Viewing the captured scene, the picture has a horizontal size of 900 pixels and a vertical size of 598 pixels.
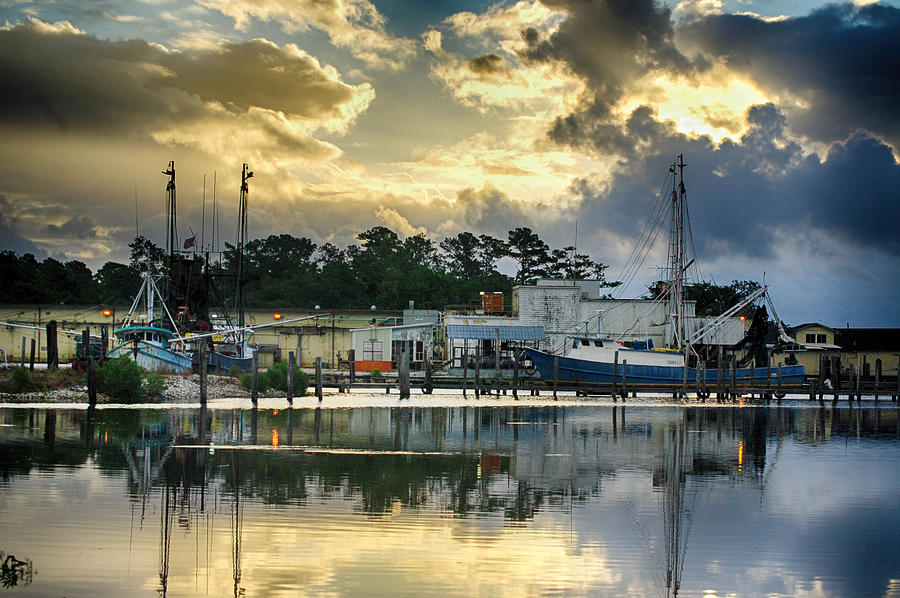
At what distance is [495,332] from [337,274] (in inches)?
1519

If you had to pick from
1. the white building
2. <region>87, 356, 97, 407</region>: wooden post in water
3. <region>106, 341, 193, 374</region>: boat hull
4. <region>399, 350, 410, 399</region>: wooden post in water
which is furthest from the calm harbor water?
the white building

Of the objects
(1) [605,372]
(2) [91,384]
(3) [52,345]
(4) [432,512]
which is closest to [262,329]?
(3) [52,345]

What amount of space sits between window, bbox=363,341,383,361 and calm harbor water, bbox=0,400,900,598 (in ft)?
121

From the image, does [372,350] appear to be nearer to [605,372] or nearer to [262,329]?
[262,329]

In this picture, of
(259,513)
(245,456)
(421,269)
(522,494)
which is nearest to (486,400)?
(245,456)

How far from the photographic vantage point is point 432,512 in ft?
63.7

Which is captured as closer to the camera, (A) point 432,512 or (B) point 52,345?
(A) point 432,512

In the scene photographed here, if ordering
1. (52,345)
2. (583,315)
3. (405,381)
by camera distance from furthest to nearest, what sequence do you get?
(583,315) → (405,381) → (52,345)

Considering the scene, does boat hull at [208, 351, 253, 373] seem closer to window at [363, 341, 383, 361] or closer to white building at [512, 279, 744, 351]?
window at [363, 341, 383, 361]

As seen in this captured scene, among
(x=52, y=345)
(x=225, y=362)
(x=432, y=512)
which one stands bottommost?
(x=432, y=512)

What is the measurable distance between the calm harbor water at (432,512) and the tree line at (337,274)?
63663mm

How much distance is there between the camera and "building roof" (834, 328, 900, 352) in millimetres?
81988

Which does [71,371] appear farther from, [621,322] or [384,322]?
[621,322]

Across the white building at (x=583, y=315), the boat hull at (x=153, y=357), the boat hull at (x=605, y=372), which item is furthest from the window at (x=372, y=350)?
the boat hull at (x=153, y=357)
